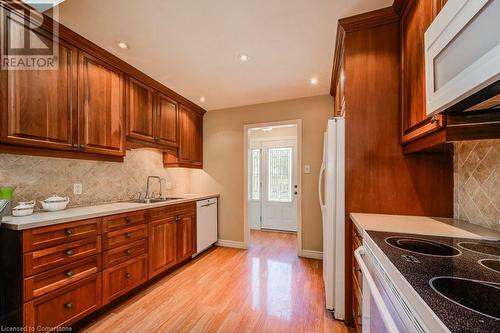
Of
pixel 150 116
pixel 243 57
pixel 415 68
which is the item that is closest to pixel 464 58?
pixel 415 68

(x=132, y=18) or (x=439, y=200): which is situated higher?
(x=132, y=18)

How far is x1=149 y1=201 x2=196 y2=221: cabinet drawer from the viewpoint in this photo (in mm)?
2264

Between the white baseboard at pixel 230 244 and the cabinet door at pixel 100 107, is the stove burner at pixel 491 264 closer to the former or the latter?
the cabinet door at pixel 100 107

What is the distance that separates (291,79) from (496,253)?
7.70 feet

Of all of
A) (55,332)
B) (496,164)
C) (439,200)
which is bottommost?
(55,332)

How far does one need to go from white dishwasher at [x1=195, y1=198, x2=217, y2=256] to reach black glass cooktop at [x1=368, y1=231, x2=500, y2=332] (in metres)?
2.48

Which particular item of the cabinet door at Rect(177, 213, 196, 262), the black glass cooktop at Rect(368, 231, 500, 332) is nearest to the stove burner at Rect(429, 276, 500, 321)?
the black glass cooktop at Rect(368, 231, 500, 332)

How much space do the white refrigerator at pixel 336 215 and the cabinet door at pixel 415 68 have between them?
0.45 meters

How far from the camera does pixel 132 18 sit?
1.59 meters

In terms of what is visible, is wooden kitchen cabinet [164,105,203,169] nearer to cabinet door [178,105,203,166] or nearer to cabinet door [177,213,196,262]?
cabinet door [178,105,203,166]

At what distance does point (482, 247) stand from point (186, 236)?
274 cm

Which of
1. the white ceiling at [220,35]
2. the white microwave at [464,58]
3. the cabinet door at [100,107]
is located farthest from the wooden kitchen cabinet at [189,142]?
the white microwave at [464,58]

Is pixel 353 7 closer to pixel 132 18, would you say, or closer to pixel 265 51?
pixel 265 51

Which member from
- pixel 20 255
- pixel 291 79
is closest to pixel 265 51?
pixel 291 79
